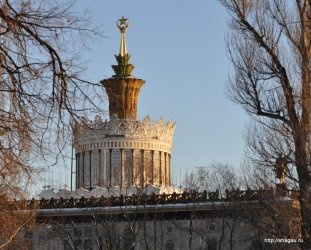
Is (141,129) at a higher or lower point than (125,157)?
higher

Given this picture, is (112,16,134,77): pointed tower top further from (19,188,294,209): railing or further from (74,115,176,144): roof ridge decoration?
(19,188,294,209): railing

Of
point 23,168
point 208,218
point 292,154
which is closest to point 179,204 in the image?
point 208,218

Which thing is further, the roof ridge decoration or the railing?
the roof ridge decoration

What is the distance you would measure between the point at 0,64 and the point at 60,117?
2.73 feet

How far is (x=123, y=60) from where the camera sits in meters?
55.3

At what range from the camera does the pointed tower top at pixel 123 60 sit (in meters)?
54.2

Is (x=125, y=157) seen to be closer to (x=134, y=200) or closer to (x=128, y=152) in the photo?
(x=128, y=152)

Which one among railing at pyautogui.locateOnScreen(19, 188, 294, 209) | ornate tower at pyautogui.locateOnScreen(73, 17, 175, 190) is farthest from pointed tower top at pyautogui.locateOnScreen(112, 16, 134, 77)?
railing at pyautogui.locateOnScreen(19, 188, 294, 209)

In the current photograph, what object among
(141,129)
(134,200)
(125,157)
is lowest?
(134,200)

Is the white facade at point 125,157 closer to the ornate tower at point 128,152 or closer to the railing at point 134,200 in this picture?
the ornate tower at point 128,152

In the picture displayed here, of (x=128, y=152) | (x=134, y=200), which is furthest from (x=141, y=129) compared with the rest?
(x=134, y=200)

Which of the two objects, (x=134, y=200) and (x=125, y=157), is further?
(x=125, y=157)

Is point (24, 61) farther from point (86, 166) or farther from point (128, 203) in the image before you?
point (86, 166)

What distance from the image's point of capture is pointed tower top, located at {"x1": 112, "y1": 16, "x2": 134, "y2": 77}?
178 feet
